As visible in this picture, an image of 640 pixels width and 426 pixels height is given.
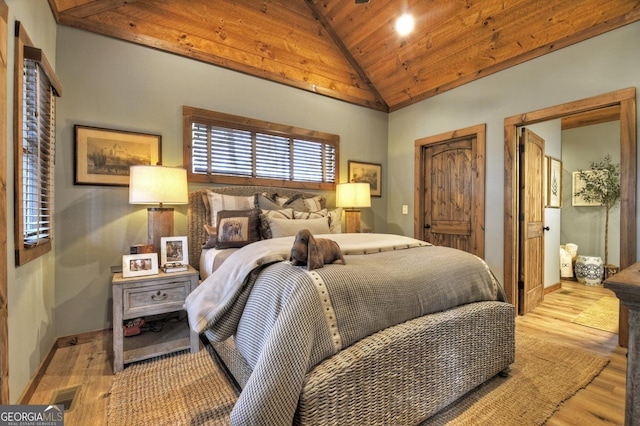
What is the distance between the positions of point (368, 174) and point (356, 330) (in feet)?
10.4

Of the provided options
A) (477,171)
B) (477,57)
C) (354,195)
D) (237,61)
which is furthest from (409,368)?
(477,57)

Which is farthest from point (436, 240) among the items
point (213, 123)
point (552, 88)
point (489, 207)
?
point (213, 123)

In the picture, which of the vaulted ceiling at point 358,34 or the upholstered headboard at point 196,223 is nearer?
the vaulted ceiling at point 358,34

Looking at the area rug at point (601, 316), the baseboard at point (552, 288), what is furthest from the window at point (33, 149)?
the baseboard at point (552, 288)

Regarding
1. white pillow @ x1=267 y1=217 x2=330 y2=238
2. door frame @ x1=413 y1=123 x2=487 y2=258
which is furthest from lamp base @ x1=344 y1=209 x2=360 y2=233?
white pillow @ x1=267 y1=217 x2=330 y2=238

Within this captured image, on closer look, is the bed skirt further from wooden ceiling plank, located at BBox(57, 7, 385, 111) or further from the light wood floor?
wooden ceiling plank, located at BBox(57, 7, 385, 111)

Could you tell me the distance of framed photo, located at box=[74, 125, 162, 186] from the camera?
2373 mm

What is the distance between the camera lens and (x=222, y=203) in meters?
2.75

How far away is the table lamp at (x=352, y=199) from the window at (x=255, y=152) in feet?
0.94

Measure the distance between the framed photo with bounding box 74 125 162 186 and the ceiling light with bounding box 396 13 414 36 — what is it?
2902 millimetres

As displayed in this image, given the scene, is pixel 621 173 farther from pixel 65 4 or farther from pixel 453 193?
pixel 65 4

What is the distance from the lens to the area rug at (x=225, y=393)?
1.50 metres

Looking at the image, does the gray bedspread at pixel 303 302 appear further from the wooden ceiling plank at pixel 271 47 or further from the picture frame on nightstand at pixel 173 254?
the wooden ceiling plank at pixel 271 47

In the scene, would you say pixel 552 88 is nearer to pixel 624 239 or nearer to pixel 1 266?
pixel 624 239
